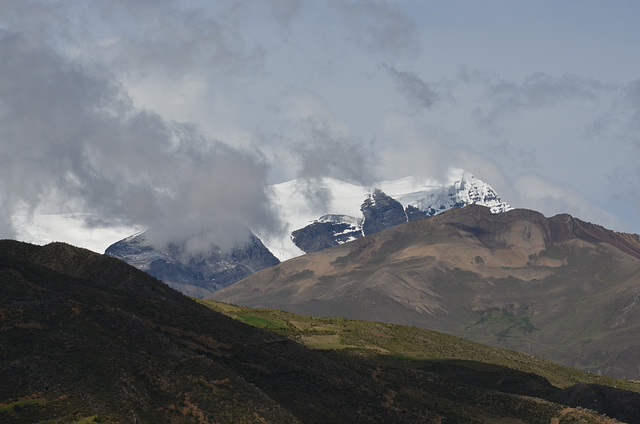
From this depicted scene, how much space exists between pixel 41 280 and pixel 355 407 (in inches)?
1674

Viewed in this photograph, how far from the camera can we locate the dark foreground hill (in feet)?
296

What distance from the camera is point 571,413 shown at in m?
133

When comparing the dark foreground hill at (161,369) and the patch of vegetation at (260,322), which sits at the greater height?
the patch of vegetation at (260,322)

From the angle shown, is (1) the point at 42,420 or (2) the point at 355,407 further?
(2) the point at 355,407

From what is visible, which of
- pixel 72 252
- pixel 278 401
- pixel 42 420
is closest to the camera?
pixel 42 420

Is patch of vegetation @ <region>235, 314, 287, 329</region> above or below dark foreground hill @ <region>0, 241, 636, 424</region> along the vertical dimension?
above

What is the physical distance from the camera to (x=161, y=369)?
101 metres

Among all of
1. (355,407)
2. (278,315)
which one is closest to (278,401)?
(355,407)

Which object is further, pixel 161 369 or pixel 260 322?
pixel 260 322

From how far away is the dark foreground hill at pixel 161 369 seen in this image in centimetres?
9031

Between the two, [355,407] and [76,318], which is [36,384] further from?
[355,407]

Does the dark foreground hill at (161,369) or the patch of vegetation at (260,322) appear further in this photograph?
the patch of vegetation at (260,322)

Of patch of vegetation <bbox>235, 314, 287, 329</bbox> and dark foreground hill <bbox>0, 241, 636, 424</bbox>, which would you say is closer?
dark foreground hill <bbox>0, 241, 636, 424</bbox>

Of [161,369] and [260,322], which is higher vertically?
[260,322]
